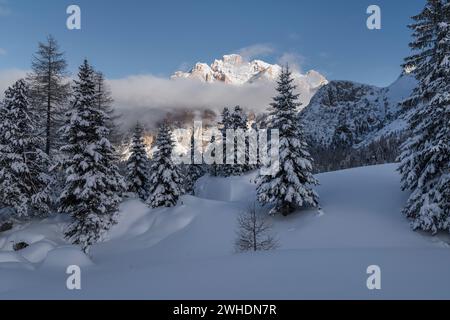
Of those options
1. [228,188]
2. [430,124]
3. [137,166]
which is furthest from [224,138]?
[430,124]

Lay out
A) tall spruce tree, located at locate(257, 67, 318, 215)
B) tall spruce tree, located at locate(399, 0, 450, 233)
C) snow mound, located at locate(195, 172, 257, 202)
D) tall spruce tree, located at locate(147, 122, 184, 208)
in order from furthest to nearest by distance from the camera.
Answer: snow mound, located at locate(195, 172, 257, 202) < tall spruce tree, located at locate(147, 122, 184, 208) < tall spruce tree, located at locate(257, 67, 318, 215) < tall spruce tree, located at locate(399, 0, 450, 233)

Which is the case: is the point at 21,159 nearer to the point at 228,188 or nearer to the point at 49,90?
the point at 49,90

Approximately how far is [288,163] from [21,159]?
69.6 feet

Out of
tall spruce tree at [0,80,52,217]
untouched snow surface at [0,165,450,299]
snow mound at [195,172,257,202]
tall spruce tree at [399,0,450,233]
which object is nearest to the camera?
untouched snow surface at [0,165,450,299]

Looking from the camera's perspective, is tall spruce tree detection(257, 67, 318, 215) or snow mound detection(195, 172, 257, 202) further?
snow mound detection(195, 172, 257, 202)

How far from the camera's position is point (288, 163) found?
82.7 feet

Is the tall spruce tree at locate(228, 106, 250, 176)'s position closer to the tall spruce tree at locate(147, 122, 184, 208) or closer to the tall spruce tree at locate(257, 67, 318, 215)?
the tall spruce tree at locate(147, 122, 184, 208)

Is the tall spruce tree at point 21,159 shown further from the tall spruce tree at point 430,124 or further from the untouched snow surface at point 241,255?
the tall spruce tree at point 430,124

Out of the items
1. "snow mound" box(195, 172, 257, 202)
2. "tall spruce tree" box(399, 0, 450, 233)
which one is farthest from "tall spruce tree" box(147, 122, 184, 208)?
"tall spruce tree" box(399, 0, 450, 233)

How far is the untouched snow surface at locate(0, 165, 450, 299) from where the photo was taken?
8.18 m

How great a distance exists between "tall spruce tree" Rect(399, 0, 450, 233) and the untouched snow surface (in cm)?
193
